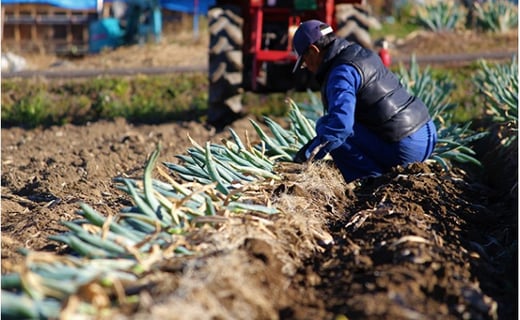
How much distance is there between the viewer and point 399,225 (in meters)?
3.81

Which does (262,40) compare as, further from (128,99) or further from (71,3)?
(71,3)

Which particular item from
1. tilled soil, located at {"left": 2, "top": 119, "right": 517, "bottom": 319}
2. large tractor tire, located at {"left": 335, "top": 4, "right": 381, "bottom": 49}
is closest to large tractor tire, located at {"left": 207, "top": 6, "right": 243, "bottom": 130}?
large tractor tire, located at {"left": 335, "top": 4, "right": 381, "bottom": 49}

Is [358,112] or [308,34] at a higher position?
[308,34]

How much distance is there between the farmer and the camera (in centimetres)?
494

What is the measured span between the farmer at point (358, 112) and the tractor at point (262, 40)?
9.31 ft

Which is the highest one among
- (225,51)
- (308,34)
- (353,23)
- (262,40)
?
(308,34)

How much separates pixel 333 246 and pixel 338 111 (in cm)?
128

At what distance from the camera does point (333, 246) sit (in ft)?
12.3

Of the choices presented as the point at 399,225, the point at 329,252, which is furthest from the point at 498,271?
the point at 329,252

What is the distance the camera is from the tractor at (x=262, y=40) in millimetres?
8430

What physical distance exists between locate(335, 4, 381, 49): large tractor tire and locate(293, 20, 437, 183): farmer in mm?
2892

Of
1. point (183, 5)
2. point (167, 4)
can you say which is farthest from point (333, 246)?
point (183, 5)

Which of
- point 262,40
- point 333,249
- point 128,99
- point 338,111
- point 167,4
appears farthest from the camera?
point 167,4

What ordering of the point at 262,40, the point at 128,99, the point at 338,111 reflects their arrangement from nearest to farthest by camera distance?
the point at 338,111 < the point at 262,40 < the point at 128,99
